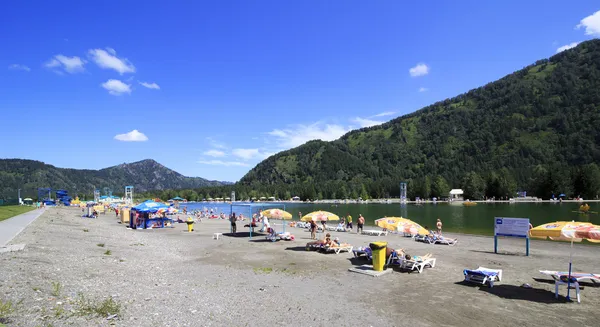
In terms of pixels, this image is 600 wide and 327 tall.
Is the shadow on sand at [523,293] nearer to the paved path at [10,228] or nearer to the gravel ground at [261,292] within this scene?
the gravel ground at [261,292]

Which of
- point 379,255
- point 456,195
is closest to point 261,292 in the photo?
point 379,255

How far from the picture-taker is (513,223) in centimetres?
1998

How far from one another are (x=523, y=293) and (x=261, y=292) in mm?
8995

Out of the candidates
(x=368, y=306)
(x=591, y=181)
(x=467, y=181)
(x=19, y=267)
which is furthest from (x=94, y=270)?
(x=467, y=181)

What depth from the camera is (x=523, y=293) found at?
11992 mm

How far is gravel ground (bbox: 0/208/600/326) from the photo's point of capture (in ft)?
29.2

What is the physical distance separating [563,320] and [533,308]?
3.33 feet

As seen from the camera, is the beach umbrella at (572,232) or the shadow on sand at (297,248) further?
the shadow on sand at (297,248)

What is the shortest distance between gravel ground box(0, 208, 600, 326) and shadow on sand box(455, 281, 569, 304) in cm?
3

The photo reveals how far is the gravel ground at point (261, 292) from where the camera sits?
8.91 m

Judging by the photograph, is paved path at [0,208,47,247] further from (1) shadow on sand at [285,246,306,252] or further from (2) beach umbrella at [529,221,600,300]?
(2) beach umbrella at [529,221,600,300]

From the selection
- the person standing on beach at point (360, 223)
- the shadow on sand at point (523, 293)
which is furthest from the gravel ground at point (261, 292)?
the person standing on beach at point (360, 223)

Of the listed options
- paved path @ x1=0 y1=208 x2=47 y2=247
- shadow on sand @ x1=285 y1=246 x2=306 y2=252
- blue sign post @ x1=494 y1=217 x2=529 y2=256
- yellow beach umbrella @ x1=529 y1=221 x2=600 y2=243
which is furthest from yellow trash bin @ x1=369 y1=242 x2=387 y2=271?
paved path @ x1=0 y1=208 x2=47 y2=247

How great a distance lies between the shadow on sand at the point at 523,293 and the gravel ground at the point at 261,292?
3 cm
